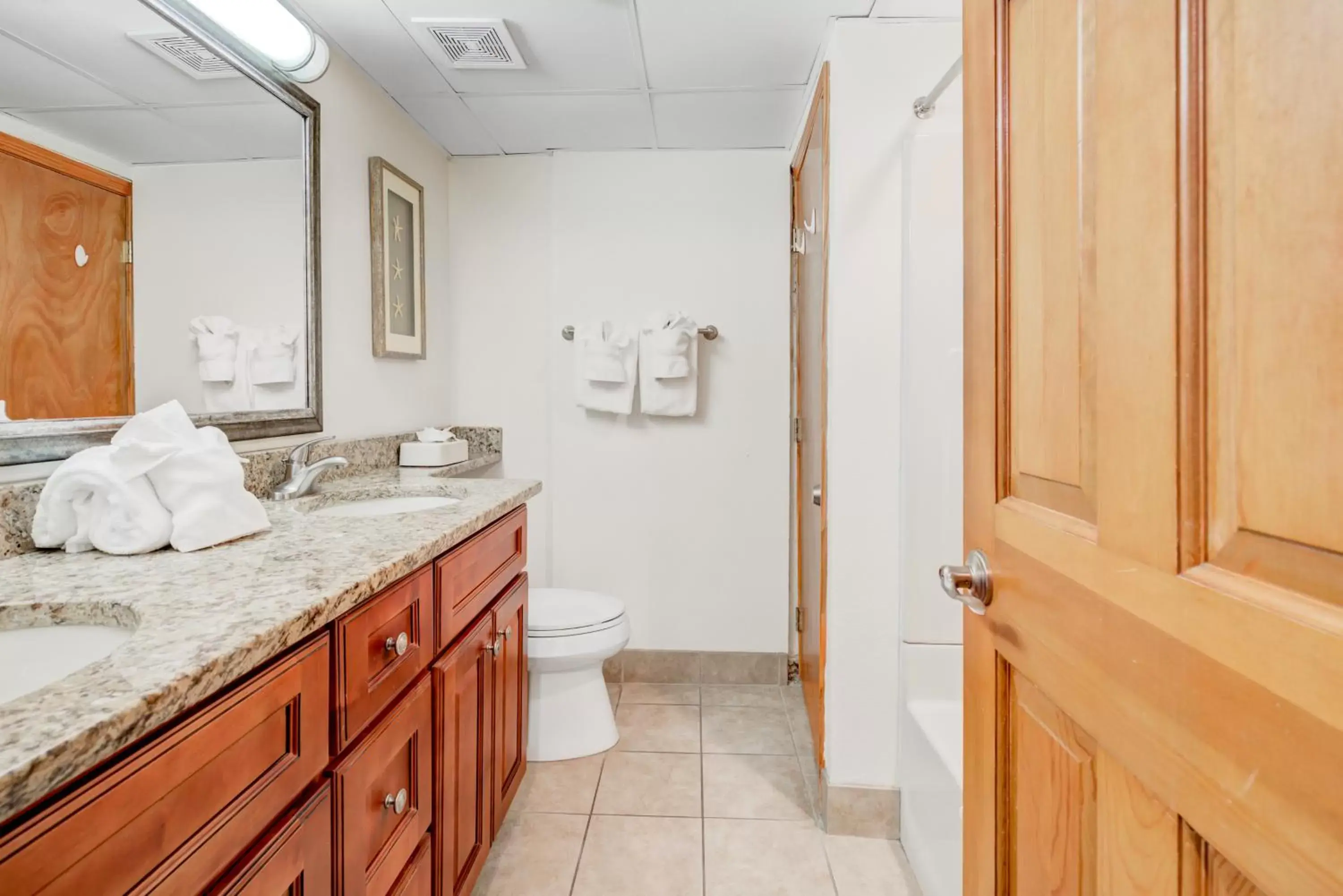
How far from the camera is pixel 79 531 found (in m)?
0.99

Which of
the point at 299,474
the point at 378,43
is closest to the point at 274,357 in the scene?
the point at 299,474

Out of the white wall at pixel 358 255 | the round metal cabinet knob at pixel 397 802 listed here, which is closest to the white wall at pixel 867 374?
the round metal cabinet knob at pixel 397 802

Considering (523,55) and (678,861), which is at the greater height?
(523,55)

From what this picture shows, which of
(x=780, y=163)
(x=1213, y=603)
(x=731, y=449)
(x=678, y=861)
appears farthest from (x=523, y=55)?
(x=678, y=861)

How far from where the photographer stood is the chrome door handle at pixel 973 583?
801mm

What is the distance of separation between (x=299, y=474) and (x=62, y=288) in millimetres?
586

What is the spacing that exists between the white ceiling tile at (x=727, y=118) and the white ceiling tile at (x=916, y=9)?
457mm

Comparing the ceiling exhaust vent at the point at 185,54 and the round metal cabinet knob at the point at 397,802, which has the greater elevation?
the ceiling exhaust vent at the point at 185,54

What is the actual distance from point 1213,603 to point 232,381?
5.58ft

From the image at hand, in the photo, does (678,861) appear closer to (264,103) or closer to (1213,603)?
(1213,603)

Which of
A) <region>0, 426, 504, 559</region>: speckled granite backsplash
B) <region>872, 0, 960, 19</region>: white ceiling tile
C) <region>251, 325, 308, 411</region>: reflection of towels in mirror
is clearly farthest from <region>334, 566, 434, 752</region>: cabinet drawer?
<region>872, 0, 960, 19</region>: white ceiling tile

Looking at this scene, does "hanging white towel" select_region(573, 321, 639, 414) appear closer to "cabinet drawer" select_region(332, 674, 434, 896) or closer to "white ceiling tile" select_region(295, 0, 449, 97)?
"white ceiling tile" select_region(295, 0, 449, 97)

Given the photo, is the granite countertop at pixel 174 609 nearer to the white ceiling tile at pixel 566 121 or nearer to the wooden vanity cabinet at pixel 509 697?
the wooden vanity cabinet at pixel 509 697

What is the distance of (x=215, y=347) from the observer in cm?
140
